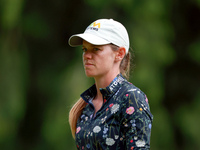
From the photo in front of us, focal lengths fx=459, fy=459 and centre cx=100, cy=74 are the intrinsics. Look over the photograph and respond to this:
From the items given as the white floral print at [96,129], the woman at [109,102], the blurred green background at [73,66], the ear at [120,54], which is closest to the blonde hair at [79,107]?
the woman at [109,102]

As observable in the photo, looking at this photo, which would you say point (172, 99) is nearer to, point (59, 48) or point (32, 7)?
point (59, 48)

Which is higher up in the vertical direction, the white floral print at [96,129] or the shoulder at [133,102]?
the shoulder at [133,102]

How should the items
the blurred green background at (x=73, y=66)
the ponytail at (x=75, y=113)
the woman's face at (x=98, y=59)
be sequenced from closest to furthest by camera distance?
1. the woman's face at (x=98, y=59)
2. the ponytail at (x=75, y=113)
3. the blurred green background at (x=73, y=66)

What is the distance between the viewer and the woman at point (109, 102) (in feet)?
6.14

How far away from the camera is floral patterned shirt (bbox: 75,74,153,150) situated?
73.0 inches

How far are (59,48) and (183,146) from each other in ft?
6.02

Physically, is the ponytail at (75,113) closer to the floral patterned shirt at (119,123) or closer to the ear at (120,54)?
the floral patterned shirt at (119,123)

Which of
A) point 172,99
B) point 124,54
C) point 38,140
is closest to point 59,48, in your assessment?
point 38,140

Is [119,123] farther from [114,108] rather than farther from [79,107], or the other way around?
[79,107]

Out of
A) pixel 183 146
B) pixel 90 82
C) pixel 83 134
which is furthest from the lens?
pixel 183 146

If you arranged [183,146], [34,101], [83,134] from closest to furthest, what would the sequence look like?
[83,134]
[183,146]
[34,101]

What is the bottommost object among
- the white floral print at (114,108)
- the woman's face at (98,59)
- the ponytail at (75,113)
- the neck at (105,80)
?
the ponytail at (75,113)

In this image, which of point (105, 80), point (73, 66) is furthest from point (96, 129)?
point (73, 66)

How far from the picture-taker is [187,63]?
17.2 feet
